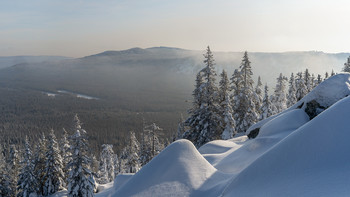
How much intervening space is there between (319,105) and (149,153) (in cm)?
2556

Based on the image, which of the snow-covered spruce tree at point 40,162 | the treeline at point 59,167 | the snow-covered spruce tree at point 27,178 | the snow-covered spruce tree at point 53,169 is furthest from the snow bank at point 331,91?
the snow-covered spruce tree at point 27,178

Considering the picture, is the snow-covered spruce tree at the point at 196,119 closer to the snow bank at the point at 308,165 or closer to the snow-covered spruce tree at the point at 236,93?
the snow-covered spruce tree at the point at 236,93

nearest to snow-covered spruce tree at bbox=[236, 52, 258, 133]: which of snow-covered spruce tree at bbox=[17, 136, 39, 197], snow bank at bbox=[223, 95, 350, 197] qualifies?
snow bank at bbox=[223, 95, 350, 197]

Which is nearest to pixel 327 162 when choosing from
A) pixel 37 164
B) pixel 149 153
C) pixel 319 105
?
pixel 319 105

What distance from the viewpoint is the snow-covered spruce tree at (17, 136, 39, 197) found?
28.1 metres

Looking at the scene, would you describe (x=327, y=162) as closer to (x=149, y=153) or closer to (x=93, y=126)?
(x=149, y=153)

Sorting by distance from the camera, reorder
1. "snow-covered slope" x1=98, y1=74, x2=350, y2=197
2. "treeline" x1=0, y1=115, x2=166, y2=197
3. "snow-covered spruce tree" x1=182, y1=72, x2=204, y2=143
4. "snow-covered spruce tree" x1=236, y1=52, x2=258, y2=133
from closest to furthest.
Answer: "snow-covered slope" x1=98, y1=74, x2=350, y2=197 < "treeline" x1=0, y1=115, x2=166, y2=197 < "snow-covered spruce tree" x1=182, y1=72, x2=204, y2=143 < "snow-covered spruce tree" x1=236, y1=52, x2=258, y2=133

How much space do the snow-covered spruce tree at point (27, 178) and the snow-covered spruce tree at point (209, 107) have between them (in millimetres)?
21845

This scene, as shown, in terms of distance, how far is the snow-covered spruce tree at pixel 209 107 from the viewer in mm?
23984

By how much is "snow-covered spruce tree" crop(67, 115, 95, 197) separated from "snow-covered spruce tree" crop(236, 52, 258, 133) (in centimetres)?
1848

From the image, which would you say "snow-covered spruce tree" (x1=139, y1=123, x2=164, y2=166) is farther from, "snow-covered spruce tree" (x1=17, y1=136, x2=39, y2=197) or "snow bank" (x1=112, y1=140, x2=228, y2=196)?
"snow bank" (x1=112, y1=140, x2=228, y2=196)

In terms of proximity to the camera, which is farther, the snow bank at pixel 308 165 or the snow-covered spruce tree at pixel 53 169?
the snow-covered spruce tree at pixel 53 169

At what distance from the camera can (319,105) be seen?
1092 centimetres

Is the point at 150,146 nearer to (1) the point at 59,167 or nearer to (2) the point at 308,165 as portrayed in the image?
(1) the point at 59,167
